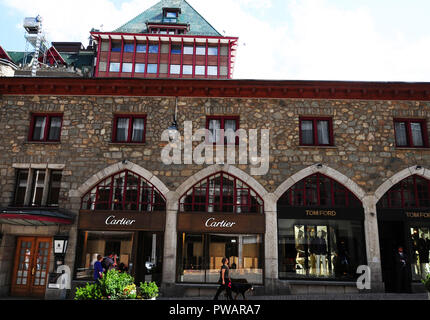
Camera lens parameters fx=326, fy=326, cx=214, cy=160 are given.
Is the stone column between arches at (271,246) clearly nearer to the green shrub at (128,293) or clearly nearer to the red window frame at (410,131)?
the red window frame at (410,131)

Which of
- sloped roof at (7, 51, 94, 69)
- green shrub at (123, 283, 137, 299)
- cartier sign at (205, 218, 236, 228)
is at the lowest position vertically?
green shrub at (123, 283, 137, 299)

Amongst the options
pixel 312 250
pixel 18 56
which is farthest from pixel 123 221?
pixel 18 56

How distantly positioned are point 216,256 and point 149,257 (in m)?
2.47

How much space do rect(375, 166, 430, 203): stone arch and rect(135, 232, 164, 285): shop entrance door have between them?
821cm

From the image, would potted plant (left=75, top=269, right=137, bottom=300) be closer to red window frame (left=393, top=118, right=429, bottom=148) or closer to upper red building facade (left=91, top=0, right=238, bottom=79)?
red window frame (left=393, top=118, right=429, bottom=148)

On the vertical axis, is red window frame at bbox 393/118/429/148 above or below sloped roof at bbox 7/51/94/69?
below

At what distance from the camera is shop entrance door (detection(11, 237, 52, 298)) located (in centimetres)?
1178

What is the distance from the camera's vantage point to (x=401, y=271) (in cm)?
1157

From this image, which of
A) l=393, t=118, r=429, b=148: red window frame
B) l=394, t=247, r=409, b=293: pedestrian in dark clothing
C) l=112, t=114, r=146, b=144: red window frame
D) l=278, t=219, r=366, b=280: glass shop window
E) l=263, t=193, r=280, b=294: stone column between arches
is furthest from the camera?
l=112, t=114, r=146, b=144: red window frame

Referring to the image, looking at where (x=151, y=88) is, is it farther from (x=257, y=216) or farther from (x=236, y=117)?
(x=257, y=216)

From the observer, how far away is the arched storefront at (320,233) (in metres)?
11.7

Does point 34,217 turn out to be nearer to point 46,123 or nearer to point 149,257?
point 149,257

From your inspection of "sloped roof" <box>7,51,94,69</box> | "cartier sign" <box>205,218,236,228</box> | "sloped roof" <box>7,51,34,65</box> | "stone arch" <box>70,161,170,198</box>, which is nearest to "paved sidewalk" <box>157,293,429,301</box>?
"cartier sign" <box>205,218,236,228</box>
